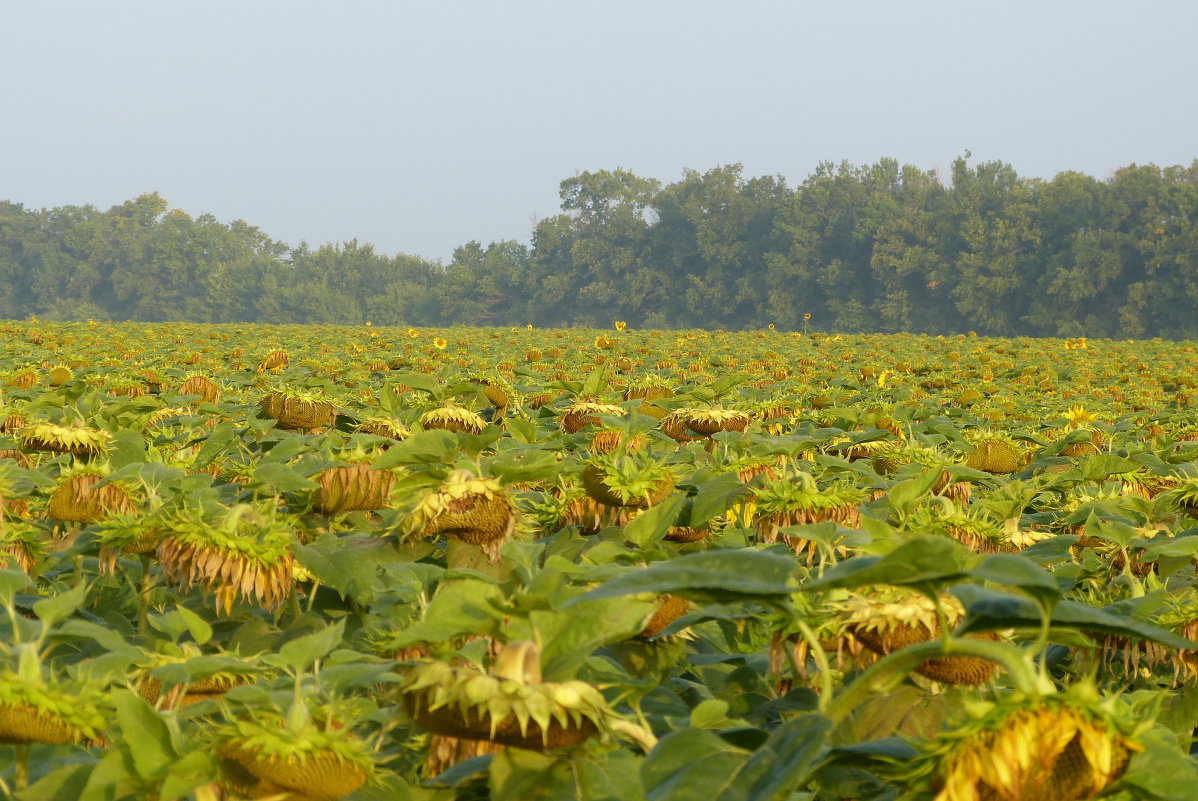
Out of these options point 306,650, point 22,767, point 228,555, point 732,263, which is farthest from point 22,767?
point 732,263

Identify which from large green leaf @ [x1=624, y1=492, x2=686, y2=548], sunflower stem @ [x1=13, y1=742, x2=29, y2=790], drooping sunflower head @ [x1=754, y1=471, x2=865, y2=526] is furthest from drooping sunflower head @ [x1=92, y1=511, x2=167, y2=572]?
drooping sunflower head @ [x1=754, y1=471, x2=865, y2=526]

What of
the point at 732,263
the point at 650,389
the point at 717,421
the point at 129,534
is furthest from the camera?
the point at 732,263

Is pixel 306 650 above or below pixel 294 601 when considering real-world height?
above

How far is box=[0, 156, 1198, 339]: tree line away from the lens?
52312mm

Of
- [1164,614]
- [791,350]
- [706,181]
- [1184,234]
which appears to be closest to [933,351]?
[791,350]

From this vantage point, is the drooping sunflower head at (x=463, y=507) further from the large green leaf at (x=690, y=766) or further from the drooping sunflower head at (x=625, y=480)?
the large green leaf at (x=690, y=766)

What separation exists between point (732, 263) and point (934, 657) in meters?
67.0

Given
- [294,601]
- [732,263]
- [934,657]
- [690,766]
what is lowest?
[294,601]

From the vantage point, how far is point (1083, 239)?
52531 mm

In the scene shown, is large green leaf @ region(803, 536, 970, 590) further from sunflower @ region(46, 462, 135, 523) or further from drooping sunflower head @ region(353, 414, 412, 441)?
drooping sunflower head @ region(353, 414, 412, 441)

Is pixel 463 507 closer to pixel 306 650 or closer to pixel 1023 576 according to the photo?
pixel 306 650

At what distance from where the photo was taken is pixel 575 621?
87cm

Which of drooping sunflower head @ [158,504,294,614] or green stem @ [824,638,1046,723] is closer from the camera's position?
green stem @ [824,638,1046,723]

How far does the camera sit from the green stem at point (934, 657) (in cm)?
69
